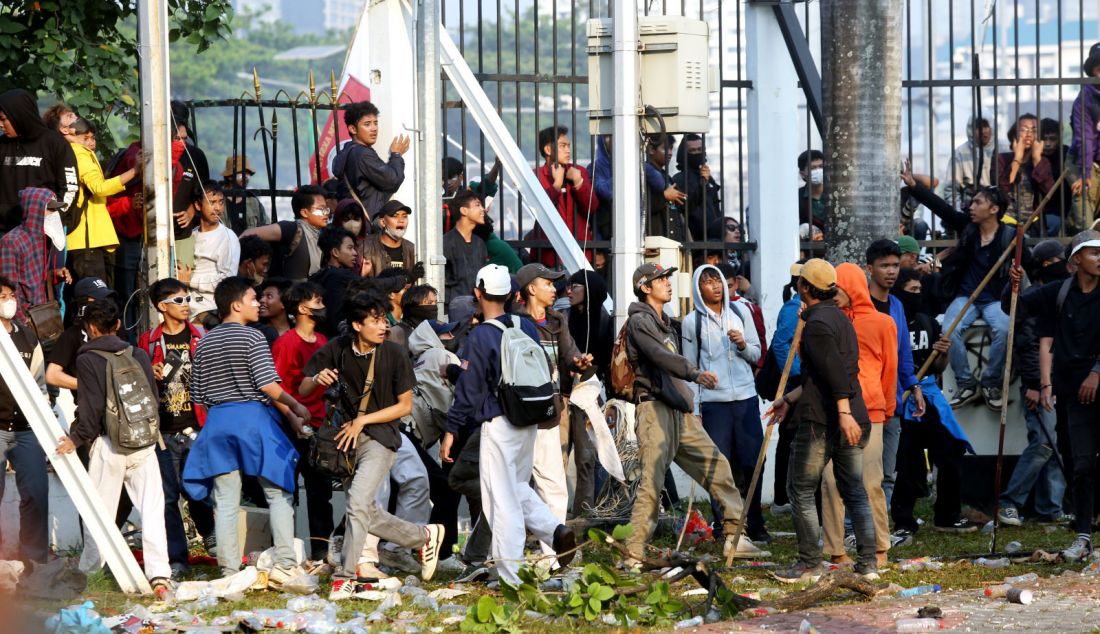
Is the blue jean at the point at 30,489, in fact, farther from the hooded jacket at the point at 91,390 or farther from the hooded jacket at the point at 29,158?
the hooded jacket at the point at 29,158

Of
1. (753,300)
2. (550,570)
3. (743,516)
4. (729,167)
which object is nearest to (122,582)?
(550,570)

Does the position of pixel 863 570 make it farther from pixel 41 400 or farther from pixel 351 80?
pixel 351 80

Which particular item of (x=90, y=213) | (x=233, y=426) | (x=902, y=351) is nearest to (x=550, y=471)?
(x=233, y=426)

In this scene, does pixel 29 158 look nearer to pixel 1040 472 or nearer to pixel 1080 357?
pixel 1080 357

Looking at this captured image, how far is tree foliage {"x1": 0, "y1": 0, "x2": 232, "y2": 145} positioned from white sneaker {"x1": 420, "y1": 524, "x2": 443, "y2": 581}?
6.05m

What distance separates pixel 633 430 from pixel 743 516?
6.09 ft

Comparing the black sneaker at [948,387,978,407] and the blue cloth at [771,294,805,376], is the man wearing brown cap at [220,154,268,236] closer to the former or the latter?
the blue cloth at [771,294,805,376]

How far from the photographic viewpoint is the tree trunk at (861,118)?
41.7 feet

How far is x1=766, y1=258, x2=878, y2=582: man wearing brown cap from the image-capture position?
9.57 meters

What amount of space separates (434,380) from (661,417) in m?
1.33

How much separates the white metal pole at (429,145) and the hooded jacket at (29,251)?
94.8 inches

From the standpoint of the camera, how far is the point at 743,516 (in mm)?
9961

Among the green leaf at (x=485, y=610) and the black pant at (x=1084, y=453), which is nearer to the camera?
the green leaf at (x=485, y=610)

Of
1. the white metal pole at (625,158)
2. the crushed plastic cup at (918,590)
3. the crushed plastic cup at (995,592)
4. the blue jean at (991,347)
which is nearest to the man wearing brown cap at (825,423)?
the crushed plastic cup at (918,590)
